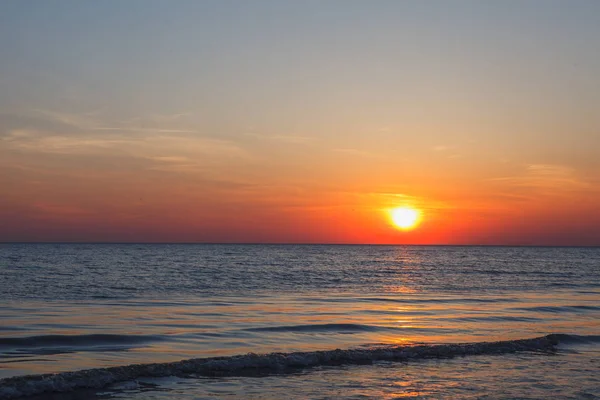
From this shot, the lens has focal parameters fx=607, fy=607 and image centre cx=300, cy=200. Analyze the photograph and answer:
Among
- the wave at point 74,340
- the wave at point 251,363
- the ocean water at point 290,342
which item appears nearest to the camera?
the wave at point 251,363

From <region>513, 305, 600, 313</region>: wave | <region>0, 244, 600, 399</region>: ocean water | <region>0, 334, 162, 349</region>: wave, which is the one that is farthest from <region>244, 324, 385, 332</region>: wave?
<region>513, 305, 600, 313</region>: wave

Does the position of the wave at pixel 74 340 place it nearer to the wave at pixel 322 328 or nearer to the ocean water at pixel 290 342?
the ocean water at pixel 290 342

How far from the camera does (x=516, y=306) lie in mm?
36750

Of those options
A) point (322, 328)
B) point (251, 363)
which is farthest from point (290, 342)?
point (251, 363)

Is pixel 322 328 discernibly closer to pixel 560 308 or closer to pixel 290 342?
pixel 290 342

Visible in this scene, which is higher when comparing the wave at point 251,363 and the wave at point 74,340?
the wave at point 251,363

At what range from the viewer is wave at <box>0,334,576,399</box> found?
49.7 feet

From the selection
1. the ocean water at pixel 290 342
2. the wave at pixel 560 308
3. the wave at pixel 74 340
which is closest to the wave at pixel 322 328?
the ocean water at pixel 290 342

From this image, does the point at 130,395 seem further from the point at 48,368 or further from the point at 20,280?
the point at 20,280

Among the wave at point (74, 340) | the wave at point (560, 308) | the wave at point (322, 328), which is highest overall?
the wave at point (560, 308)

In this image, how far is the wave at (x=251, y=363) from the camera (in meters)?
15.1

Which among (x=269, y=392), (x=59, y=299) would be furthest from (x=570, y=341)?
(x=59, y=299)

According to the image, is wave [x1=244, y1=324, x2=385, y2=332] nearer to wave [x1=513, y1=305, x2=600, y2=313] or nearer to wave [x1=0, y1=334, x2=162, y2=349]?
wave [x1=0, y1=334, x2=162, y2=349]

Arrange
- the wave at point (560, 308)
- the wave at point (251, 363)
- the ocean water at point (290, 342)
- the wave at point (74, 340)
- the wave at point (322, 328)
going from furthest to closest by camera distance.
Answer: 1. the wave at point (560, 308)
2. the wave at point (322, 328)
3. the wave at point (74, 340)
4. the ocean water at point (290, 342)
5. the wave at point (251, 363)
